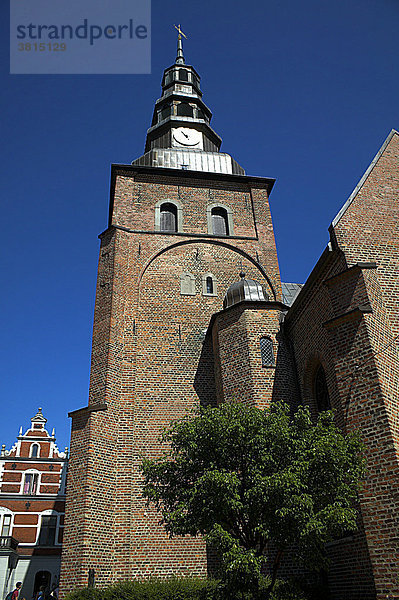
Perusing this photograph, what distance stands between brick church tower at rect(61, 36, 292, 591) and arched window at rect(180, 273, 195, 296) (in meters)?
0.04

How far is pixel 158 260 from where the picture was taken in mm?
19266

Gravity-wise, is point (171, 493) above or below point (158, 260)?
below

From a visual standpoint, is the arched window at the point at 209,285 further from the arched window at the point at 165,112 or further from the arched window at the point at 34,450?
the arched window at the point at 34,450

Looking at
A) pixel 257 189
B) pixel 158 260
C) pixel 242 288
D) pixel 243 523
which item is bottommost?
pixel 243 523

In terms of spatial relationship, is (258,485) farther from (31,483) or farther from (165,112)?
(31,483)

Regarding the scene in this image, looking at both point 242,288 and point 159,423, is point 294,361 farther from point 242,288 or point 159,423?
point 159,423

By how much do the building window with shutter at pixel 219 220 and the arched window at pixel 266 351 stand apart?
6605 millimetres

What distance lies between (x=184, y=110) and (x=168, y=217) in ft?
31.9

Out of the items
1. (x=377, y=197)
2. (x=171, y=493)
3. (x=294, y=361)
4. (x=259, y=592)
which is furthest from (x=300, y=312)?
(x=259, y=592)

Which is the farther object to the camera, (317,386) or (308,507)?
(317,386)

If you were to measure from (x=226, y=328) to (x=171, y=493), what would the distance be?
698 cm

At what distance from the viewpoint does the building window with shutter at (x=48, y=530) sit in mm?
Result: 28156

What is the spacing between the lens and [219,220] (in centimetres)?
2145

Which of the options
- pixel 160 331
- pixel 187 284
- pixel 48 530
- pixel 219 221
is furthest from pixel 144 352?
pixel 48 530
